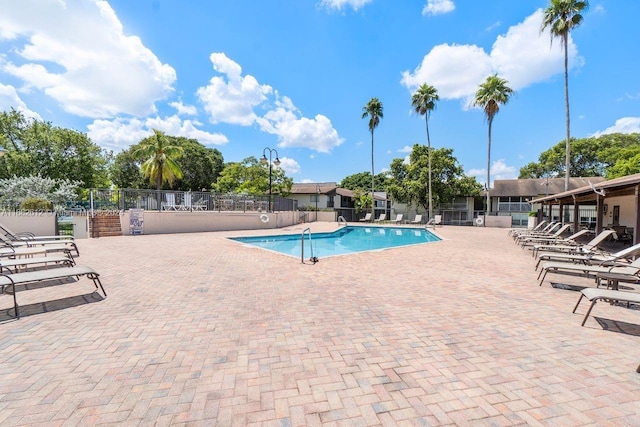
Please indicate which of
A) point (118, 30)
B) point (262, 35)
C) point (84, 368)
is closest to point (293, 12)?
point (262, 35)

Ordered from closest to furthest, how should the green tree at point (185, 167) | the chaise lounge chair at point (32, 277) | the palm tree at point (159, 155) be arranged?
the chaise lounge chair at point (32, 277)
the palm tree at point (159, 155)
the green tree at point (185, 167)

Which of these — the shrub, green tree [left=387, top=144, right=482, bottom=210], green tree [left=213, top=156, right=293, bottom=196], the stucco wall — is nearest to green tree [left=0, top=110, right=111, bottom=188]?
green tree [left=213, top=156, right=293, bottom=196]

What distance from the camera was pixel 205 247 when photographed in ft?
34.0

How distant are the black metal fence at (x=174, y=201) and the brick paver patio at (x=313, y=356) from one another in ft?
34.7

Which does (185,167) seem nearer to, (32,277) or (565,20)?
(32,277)

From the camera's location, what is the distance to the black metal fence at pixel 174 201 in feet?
46.0

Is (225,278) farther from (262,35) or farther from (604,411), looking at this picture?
(262,35)

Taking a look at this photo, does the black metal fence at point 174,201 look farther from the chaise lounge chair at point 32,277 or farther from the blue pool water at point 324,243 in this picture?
the chaise lounge chair at point 32,277

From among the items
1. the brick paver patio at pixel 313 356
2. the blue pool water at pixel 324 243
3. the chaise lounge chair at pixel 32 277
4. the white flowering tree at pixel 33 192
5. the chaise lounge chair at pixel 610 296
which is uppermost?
the white flowering tree at pixel 33 192

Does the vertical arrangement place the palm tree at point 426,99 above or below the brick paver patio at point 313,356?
above

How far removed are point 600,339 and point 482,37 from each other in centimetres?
1861

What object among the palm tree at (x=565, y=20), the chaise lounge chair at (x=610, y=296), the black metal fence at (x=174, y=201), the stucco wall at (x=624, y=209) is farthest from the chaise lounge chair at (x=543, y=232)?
the black metal fence at (x=174, y=201)

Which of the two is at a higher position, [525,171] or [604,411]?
[525,171]

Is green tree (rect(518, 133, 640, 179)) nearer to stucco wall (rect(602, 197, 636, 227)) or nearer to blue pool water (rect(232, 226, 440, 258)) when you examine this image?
stucco wall (rect(602, 197, 636, 227))
